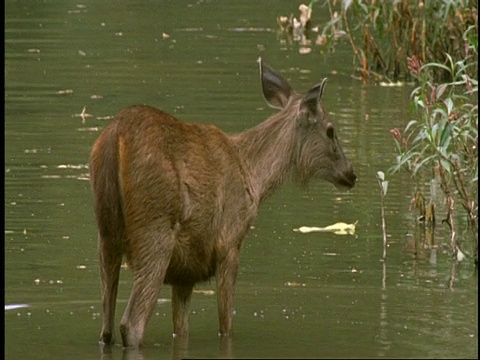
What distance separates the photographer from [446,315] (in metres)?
10.2

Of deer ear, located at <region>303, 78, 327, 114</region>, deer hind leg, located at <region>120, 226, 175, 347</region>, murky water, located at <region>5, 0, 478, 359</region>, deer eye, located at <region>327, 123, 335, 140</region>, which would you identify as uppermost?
deer ear, located at <region>303, 78, 327, 114</region>

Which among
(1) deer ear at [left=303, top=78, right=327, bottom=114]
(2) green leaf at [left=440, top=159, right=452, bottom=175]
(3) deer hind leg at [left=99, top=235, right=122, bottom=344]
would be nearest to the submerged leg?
(3) deer hind leg at [left=99, top=235, right=122, bottom=344]

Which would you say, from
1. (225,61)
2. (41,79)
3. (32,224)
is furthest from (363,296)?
(225,61)

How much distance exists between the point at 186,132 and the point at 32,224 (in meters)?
3.39

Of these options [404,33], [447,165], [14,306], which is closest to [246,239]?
[447,165]

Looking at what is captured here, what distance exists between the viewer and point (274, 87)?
1037 cm

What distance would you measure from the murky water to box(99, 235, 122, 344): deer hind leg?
0.16 metres

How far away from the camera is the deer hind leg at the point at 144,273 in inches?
359

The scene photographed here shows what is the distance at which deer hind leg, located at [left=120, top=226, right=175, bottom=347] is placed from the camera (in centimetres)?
911

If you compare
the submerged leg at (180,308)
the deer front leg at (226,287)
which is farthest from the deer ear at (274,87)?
the submerged leg at (180,308)

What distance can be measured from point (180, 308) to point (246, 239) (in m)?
2.80

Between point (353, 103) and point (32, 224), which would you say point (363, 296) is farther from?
point (353, 103)

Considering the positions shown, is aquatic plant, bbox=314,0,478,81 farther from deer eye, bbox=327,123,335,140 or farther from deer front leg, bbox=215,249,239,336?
deer front leg, bbox=215,249,239,336

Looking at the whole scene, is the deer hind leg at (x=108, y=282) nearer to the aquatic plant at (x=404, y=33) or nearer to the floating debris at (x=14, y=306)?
the floating debris at (x=14, y=306)
